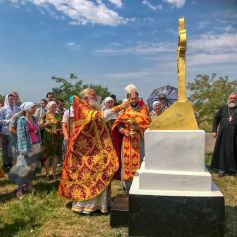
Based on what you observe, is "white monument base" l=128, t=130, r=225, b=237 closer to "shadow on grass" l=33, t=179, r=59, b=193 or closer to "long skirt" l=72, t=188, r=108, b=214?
"long skirt" l=72, t=188, r=108, b=214

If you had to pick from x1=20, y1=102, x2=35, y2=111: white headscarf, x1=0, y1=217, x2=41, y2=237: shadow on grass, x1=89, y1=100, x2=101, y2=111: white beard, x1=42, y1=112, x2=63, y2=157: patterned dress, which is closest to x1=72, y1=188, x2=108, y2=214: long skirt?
x1=0, y1=217, x2=41, y2=237: shadow on grass

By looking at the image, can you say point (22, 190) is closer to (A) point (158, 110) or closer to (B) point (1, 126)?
(B) point (1, 126)

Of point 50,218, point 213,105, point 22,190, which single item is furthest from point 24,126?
point 213,105

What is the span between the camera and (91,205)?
5641mm

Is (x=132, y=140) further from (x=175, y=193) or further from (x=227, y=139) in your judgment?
(x=227, y=139)

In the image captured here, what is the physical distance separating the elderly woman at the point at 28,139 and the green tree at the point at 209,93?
10.2m

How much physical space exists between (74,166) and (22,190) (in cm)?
177

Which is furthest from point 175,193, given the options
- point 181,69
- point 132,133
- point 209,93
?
point 209,93

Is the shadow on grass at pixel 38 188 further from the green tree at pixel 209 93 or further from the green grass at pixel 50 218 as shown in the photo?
the green tree at pixel 209 93

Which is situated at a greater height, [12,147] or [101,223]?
[12,147]

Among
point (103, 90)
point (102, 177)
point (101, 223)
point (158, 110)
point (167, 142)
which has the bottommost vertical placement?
point (101, 223)

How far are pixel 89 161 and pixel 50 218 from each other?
39.3 inches

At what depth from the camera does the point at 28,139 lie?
6.48 meters

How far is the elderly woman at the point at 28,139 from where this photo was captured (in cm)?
638
